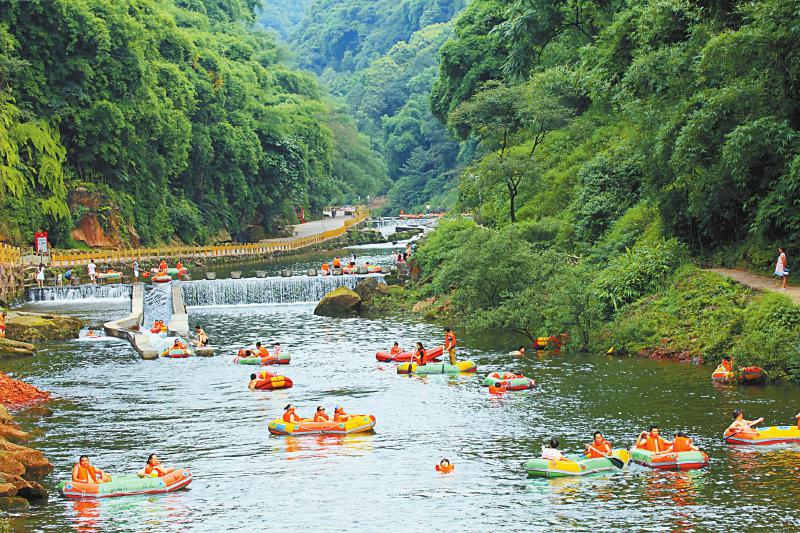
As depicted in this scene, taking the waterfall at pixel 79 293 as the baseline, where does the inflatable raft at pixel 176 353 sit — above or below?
below

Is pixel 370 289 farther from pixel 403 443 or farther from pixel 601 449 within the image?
pixel 601 449

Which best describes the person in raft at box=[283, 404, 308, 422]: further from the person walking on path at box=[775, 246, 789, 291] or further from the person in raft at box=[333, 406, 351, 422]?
the person walking on path at box=[775, 246, 789, 291]

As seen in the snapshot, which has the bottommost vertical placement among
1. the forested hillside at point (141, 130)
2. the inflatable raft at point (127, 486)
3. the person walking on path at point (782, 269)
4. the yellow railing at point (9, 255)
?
the inflatable raft at point (127, 486)

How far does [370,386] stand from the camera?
3538 cm

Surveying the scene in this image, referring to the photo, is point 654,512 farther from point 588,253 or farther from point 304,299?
point 304,299

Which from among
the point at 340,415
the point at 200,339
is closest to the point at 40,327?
the point at 200,339

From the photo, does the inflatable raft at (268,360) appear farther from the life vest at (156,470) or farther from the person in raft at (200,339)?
the life vest at (156,470)

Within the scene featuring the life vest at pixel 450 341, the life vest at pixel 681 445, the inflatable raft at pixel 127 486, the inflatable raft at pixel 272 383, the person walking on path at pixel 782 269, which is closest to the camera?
the inflatable raft at pixel 127 486

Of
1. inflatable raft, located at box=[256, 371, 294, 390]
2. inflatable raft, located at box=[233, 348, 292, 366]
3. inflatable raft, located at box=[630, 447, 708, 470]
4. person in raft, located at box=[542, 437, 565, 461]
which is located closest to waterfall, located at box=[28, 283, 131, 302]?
inflatable raft, located at box=[233, 348, 292, 366]

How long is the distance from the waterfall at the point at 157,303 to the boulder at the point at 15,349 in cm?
981

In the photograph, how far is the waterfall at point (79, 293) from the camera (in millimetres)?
58759

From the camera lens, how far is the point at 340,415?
29.4 m

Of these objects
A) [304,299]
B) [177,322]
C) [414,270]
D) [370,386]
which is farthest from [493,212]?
[370,386]

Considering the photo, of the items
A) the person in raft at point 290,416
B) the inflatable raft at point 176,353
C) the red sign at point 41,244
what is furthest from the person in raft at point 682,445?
the red sign at point 41,244
